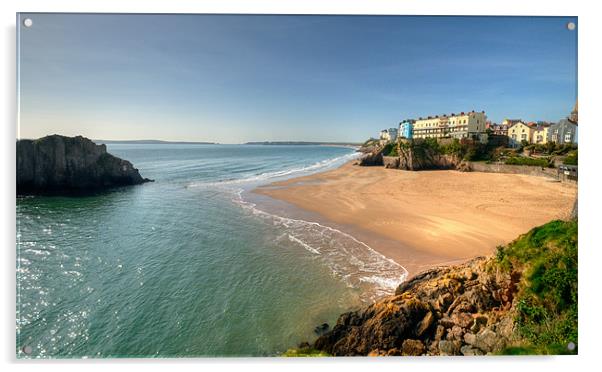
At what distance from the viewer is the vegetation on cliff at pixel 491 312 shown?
135 inches

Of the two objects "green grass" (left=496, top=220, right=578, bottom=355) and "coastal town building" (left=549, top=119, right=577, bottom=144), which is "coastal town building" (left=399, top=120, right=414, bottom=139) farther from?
"green grass" (left=496, top=220, right=578, bottom=355)

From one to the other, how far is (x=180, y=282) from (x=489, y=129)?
1742 centimetres

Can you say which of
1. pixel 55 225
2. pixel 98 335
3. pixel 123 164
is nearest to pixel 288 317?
pixel 98 335

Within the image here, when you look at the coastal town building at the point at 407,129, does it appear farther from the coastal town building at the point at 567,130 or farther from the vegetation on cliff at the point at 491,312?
the vegetation on cliff at the point at 491,312

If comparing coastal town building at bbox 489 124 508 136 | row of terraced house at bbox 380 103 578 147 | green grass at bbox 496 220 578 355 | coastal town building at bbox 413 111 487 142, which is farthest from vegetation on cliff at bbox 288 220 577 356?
coastal town building at bbox 413 111 487 142

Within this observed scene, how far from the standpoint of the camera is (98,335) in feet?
13.7

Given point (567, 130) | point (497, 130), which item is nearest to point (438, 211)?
point (567, 130)

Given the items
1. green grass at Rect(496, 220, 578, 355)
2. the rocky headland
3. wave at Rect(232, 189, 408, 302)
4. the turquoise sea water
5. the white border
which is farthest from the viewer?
the rocky headland

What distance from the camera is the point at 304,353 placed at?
3.95 m

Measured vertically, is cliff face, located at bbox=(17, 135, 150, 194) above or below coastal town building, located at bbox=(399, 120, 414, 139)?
below

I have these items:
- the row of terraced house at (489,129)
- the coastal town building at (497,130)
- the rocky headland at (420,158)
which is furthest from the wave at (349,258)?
the rocky headland at (420,158)

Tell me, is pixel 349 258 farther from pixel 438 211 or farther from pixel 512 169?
pixel 512 169

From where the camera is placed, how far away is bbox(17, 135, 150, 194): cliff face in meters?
7.52

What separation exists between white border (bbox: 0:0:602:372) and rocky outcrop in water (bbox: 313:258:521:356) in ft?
0.60
